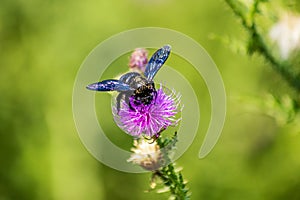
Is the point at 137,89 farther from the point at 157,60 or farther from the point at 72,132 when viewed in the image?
→ the point at 72,132

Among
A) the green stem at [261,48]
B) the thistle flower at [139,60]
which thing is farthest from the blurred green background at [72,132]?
the thistle flower at [139,60]

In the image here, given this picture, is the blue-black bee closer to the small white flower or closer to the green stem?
the green stem

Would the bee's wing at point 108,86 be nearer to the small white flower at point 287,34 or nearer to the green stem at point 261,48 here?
the green stem at point 261,48

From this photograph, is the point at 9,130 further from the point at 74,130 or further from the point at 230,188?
the point at 230,188

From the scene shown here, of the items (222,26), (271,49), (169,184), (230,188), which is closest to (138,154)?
(169,184)

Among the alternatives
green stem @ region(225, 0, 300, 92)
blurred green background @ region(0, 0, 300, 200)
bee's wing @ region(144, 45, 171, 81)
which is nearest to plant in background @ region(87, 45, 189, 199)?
bee's wing @ region(144, 45, 171, 81)

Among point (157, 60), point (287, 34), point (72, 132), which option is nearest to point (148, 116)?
point (157, 60)

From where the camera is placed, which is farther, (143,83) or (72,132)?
(72,132)
